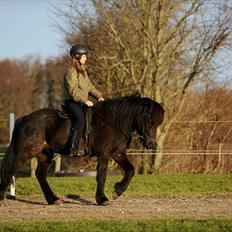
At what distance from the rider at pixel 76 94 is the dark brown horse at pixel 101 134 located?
0.23 metres

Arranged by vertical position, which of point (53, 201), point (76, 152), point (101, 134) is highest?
point (101, 134)

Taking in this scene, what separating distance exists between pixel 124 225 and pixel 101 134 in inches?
112

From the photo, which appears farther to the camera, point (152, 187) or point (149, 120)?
point (152, 187)

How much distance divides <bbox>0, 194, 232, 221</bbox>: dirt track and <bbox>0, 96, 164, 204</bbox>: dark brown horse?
402mm

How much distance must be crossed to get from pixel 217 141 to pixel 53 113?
44.3 ft

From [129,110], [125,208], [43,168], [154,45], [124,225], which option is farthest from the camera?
[154,45]

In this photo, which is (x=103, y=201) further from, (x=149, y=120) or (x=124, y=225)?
(x=124, y=225)

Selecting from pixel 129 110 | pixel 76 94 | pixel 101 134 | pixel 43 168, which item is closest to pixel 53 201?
pixel 43 168

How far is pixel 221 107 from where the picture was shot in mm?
23203

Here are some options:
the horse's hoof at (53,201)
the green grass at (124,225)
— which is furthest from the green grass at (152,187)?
the green grass at (124,225)

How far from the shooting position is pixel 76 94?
32.5 ft

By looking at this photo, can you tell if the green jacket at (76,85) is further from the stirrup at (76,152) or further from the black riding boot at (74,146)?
the stirrup at (76,152)

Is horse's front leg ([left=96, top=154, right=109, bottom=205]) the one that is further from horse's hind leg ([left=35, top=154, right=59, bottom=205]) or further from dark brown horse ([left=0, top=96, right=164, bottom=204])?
horse's hind leg ([left=35, top=154, right=59, bottom=205])

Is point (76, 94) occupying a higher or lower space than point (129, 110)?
higher
